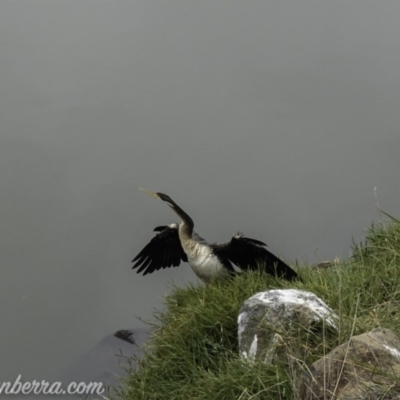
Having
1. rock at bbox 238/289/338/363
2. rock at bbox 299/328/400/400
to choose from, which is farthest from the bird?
rock at bbox 299/328/400/400

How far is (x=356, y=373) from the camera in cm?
279

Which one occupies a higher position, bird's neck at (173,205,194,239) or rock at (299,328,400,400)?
bird's neck at (173,205,194,239)

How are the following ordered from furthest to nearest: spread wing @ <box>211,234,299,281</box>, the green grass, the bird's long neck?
the bird's long neck
spread wing @ <box>211,234,299,281</box>
the green grass

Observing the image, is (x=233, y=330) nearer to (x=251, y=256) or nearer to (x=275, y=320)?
(x=275, y=320)

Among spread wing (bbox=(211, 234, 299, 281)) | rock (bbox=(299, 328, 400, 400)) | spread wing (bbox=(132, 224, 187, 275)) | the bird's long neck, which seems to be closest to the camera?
rock (bbox=(299, 328, 400, 400))

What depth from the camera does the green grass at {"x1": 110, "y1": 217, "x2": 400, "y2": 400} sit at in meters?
3.44

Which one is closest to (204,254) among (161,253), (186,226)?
(186,226)

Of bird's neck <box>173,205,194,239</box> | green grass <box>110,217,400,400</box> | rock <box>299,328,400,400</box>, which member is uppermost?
bird's neck <box>173,205,194,239</box>

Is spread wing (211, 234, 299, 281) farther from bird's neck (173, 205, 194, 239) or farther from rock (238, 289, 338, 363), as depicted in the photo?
rock (238, 289, 338, 363)

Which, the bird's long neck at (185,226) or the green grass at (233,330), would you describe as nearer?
the green grass at (233,330)

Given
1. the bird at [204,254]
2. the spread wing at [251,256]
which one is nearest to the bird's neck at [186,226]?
the bird at [204,254]

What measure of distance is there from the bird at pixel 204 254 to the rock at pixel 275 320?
746 mm

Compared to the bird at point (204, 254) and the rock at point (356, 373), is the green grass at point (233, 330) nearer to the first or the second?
the bird at point (204, 254)

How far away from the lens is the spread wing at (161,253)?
550 cm
